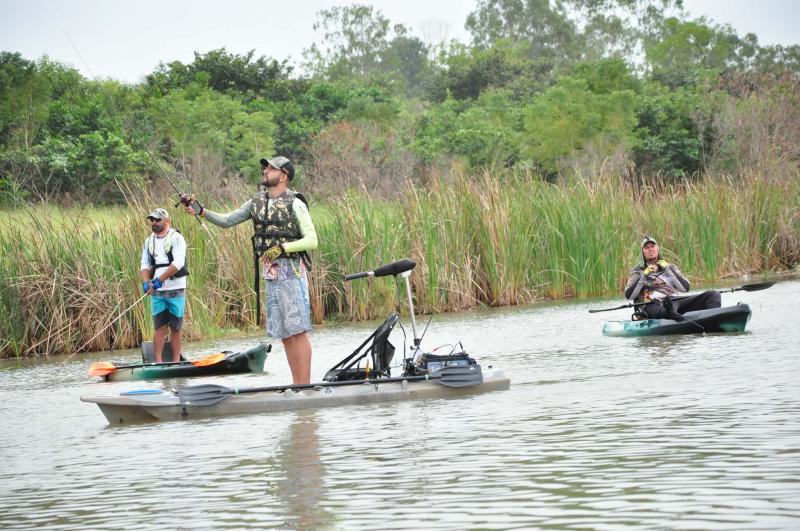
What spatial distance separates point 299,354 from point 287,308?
1.47 ft

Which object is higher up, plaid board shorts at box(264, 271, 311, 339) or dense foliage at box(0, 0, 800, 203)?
dense foliage at box(0, 0, 800, 203)

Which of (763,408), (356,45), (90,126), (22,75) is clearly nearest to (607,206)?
→ (763,408)

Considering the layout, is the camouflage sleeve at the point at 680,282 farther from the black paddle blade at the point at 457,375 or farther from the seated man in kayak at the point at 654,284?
the black paddle blade at the point at 457,375

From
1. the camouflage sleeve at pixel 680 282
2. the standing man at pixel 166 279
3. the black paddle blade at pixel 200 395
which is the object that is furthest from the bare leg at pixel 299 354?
the camouflage sleeve at pixel 680 282

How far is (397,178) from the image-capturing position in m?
34.3

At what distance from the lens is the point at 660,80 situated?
56.1m

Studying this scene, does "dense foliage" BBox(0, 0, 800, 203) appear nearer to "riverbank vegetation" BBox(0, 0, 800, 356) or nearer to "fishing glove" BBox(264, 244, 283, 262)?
"riverbank vegetation" BBox(0, 0, 800, 356)

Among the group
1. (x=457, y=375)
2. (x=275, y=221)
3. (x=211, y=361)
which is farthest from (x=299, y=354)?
(x=211, y=361)

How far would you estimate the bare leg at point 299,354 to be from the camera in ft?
30.8

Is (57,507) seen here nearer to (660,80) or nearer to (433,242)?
(433,242)

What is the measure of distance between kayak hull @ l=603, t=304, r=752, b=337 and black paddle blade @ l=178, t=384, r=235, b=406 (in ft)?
20.0

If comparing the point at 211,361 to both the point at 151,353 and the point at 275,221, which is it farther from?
the point at 275,221

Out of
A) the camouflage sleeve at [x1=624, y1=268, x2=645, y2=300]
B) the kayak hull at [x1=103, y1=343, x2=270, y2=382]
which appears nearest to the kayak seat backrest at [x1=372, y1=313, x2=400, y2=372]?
the kayak hull at [x1=103, y1=343, x2=270, y2=382]

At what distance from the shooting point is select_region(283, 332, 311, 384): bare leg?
938cm
